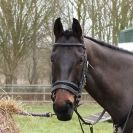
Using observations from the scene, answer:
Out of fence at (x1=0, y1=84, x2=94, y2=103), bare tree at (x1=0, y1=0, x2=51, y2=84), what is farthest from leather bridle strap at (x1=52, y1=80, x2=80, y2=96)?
bare tree at (x1=0, y1=0, x2=51, y2=84)

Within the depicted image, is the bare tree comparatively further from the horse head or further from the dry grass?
the horse head


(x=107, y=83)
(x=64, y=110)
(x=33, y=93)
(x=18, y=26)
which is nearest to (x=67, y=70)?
(x=64, y=110)

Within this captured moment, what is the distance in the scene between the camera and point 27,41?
25906 mm

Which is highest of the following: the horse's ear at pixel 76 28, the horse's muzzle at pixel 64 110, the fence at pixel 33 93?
the horse's ear at pixel 76 28

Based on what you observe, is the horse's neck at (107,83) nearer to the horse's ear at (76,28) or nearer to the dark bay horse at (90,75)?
the dark bay horse at (90,75)

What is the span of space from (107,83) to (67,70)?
0.56m

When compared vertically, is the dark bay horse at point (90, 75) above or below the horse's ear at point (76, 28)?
below

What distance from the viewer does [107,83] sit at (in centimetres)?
410

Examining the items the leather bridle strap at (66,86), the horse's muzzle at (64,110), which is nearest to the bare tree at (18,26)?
the leather bridle strap at (66,86)

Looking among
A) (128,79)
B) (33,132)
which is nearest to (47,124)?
(33,132)

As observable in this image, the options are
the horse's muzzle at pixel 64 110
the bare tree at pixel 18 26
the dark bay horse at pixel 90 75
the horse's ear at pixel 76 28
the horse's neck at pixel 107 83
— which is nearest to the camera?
the horse's muzzle at pixel 64 110

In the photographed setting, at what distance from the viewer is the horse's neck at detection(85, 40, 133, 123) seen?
4051mm

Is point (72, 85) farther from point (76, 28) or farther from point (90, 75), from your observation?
point (76, 28)

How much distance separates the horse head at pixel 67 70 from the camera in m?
3.62
